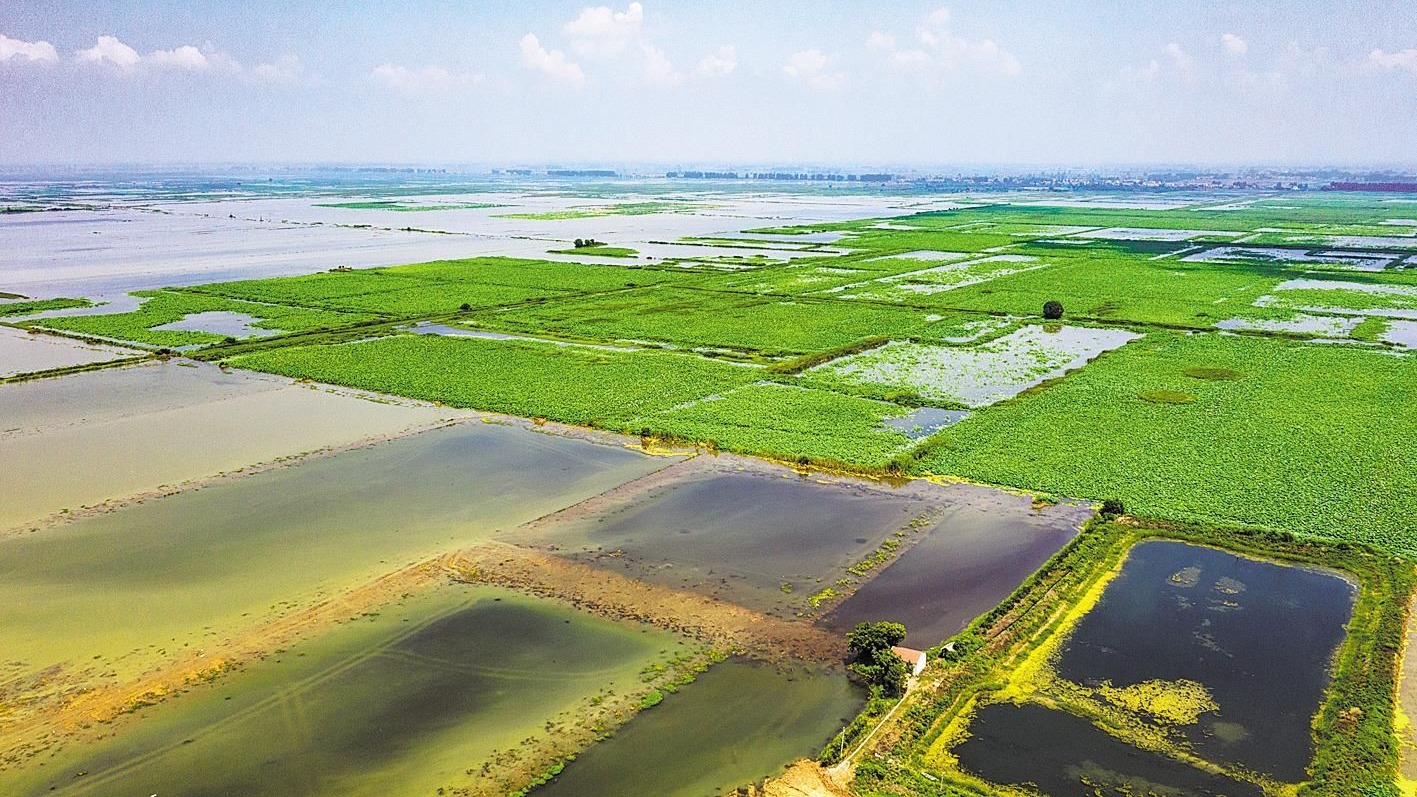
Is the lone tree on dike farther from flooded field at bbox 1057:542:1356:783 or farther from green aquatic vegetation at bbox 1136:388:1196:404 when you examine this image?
green aquatic vegetation at bbox 1136:388:1196:404

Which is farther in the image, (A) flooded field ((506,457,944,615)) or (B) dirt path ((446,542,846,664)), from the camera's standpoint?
(A) flooded field ((506,457,944,615))

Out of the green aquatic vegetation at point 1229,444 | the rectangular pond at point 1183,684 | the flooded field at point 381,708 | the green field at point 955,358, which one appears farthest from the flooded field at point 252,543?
the rectangular pond at point 1183,684

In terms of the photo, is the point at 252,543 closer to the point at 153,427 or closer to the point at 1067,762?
the point at 153,427

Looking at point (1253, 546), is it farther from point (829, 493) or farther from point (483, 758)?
point (483, 758)

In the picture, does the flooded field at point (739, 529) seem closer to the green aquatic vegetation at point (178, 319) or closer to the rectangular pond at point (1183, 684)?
the rectangular pond at point (1183, 684)

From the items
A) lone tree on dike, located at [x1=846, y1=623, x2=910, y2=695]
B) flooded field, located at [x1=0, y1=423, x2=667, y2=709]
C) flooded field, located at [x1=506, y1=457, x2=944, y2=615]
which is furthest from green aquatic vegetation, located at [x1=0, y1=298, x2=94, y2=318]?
lone tree on dike, located at [x1=846, y1=623, x2=910, y2=695]

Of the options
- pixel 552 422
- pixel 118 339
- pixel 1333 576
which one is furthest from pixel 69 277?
pixel 1333 576
